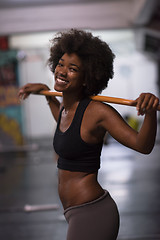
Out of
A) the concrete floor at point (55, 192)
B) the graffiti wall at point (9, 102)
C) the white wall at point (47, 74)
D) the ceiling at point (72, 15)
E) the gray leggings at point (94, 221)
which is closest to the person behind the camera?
the gray leggings at point (94, 221)

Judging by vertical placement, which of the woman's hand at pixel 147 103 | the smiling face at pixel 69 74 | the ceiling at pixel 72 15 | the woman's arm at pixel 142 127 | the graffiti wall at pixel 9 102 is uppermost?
the ceiling at pixel 72 15

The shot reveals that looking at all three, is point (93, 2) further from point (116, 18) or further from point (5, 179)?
point (5, 179)

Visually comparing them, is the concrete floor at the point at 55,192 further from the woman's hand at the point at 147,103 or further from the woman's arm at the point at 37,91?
the woman's hand at the point at 147,103

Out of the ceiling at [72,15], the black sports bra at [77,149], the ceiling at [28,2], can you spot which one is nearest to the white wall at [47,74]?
the ceiling at [72,15]

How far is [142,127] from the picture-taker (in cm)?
115

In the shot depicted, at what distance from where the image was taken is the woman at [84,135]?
4.31 ft

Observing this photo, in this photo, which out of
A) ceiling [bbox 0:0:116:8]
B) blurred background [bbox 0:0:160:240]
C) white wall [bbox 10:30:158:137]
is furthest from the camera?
white wall [bbox 10:30:158:137]

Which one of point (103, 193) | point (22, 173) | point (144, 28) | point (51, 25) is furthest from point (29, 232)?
point (144, 28)

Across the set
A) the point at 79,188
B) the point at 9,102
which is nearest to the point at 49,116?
the point at 9,102

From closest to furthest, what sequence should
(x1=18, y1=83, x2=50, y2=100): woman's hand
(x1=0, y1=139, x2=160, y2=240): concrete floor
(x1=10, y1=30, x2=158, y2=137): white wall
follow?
1. (x1=18, y1=83, x2=50, y2=100): woman's hand
2. (x1=0, y1=139, x2=160, y2=240): concrete floor
3. (x1=10, y1=30, x2=158, y2=137): white wall

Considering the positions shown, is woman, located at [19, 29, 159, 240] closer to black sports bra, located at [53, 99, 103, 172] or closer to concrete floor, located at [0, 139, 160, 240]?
black sports bra, located at [53, 99, 103, 172]

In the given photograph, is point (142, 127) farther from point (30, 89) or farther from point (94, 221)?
point (30, 89)

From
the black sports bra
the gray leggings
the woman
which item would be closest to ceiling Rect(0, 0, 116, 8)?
the woman

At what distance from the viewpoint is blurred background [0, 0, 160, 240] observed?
10.2 ft
